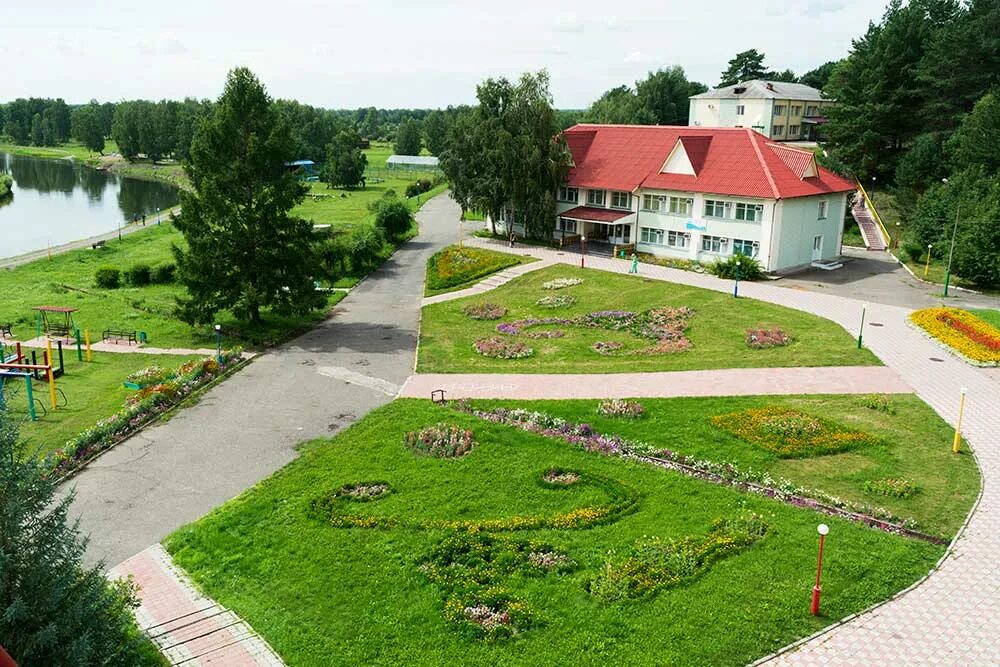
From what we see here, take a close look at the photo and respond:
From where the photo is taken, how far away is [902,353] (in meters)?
28.2

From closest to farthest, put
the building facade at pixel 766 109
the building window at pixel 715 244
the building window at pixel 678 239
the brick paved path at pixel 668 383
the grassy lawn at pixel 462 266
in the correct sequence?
the brick paved path at pixel 668 383
the grassy lawn at pixel 462 266
the building window at pixel 715 244
the building window at pixel 678 239
the building facade at pixel 766 109

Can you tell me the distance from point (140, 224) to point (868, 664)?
223ft

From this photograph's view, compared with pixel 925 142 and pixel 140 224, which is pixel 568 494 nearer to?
pixel 925 142

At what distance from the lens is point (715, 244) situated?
139 ft

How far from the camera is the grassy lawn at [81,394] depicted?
22.4 metres

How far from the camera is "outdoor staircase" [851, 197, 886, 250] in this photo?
49116 millimetres

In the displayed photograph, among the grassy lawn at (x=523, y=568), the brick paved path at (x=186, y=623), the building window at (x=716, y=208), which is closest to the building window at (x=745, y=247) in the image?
the building window at (x=716, y=208)

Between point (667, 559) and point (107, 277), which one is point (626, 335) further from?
point (107, 277)

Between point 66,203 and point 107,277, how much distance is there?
172 ft

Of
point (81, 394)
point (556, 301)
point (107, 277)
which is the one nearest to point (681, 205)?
point (556, 301)

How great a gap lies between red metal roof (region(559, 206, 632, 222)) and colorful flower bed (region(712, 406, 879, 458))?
24.8 m

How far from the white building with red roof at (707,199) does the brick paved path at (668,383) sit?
15036 millimetres

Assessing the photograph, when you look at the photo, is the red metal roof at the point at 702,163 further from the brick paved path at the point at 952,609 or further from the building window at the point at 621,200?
the brick paved path at the point at 952,609

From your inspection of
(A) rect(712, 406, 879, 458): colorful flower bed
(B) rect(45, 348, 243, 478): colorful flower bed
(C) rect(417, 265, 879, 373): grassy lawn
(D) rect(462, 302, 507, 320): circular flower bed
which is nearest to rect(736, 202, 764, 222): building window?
(C) rect(417, 265, 879, 373): grassy lawn
